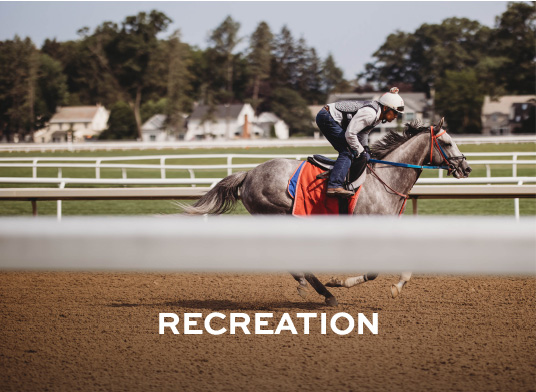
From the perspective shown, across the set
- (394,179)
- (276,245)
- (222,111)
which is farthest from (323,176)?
(222,111)

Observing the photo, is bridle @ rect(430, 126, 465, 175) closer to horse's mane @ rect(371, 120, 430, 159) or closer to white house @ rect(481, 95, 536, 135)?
horse's mane @ rect(371, 120, 430, 159)

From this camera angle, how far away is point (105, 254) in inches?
37.8

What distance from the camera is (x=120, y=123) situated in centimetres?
5678

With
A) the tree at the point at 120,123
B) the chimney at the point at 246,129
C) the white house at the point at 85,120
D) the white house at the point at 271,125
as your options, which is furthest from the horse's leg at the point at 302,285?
the chimney at the point at 246,129

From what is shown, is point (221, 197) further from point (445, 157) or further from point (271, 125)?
point (271, 125)

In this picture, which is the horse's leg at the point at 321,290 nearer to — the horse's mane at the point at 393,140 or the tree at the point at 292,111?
the horse's mane at the point at 393,140

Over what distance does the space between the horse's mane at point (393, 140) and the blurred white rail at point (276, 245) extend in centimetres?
460

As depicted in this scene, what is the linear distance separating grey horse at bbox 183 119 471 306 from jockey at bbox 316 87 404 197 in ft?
0.80

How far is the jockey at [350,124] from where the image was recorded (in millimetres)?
4984

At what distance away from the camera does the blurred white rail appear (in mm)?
923

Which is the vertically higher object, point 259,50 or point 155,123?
point 259,50

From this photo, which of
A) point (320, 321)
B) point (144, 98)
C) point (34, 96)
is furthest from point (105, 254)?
point (144, 98)

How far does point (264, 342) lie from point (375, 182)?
1.73 metres

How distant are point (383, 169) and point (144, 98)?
182 ft
